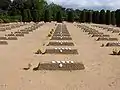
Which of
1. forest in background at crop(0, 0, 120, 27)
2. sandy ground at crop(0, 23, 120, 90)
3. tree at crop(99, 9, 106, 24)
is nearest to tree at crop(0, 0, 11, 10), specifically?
forest in background at crop(0, 0, 120, 27)

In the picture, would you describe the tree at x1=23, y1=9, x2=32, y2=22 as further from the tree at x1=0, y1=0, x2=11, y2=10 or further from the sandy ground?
the sandy ground

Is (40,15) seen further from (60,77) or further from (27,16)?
(60,77)

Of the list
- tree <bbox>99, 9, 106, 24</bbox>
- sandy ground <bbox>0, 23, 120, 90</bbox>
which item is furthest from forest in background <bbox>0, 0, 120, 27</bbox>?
sandy ground <bbox>0, 23, 120, 90</bbox>

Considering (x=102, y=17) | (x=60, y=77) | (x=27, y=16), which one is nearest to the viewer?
(x=60, y=77)

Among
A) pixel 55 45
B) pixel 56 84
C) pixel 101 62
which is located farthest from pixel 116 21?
pixel 56 84

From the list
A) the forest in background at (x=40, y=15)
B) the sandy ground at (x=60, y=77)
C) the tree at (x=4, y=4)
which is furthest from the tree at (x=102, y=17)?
the sandy ground at (x=60, y=77)

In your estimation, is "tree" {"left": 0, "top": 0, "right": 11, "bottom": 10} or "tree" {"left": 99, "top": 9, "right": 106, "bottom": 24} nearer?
"tree" {"left": 99, "top": 9, "right": 106, "bottom": 24}

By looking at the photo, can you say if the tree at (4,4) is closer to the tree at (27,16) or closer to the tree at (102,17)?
the tree at (27,16)

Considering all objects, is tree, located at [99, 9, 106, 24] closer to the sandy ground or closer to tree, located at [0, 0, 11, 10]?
tree, located at [0, 0, 11, 10]

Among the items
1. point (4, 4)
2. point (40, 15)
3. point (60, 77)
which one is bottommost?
point (40, 15)

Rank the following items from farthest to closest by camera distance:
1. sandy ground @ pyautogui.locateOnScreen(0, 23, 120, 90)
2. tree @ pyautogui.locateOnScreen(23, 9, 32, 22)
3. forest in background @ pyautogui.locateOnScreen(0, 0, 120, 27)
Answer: tree @ pyautogui.locateOnScreen(23, 9, 32, 22) < forest in background @ pyautogui.locateOnScreen(0, 0, 120, 27) < sandy ground @ pyautogui.locateOnScreen(0, 23, 120, 90)

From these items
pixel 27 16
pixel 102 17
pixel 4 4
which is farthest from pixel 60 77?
pixel 4 4

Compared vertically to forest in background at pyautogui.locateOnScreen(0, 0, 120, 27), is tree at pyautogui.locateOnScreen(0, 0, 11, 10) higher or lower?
higher

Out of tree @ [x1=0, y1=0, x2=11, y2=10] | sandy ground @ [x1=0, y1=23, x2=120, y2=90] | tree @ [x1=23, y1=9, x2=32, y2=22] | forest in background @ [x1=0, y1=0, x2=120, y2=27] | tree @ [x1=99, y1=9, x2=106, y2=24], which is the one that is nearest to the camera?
sandy ground @ [x1=0, y1=23, x2=120, y2=90]
